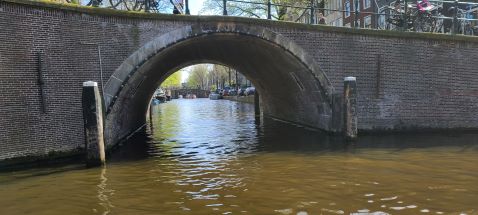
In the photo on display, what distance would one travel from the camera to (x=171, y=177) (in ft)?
35.3

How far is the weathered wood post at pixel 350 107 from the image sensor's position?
51.4ft

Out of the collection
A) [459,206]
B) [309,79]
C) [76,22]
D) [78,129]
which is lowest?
[459,206]

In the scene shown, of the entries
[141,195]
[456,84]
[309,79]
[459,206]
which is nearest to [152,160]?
[141,195]

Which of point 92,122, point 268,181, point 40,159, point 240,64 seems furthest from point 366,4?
point 40,159

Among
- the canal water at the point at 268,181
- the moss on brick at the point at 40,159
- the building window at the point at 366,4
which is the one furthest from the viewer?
the building window at the point at 366,4

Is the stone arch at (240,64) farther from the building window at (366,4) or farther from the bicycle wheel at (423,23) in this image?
the building window at (366,4)

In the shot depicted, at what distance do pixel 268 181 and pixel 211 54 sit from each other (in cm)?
1294

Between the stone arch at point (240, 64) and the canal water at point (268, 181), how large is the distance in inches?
75.4

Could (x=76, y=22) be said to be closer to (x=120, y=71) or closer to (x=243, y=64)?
(x=120, y=71)

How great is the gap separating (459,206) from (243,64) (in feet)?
54.7

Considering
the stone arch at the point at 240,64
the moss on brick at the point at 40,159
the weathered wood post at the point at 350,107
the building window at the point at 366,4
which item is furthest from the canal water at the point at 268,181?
the building window at the point at 366,4

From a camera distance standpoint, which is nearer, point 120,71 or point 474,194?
point 474,194

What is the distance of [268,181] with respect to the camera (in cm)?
1001

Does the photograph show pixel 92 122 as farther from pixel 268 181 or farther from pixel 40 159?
pixel 268 181
